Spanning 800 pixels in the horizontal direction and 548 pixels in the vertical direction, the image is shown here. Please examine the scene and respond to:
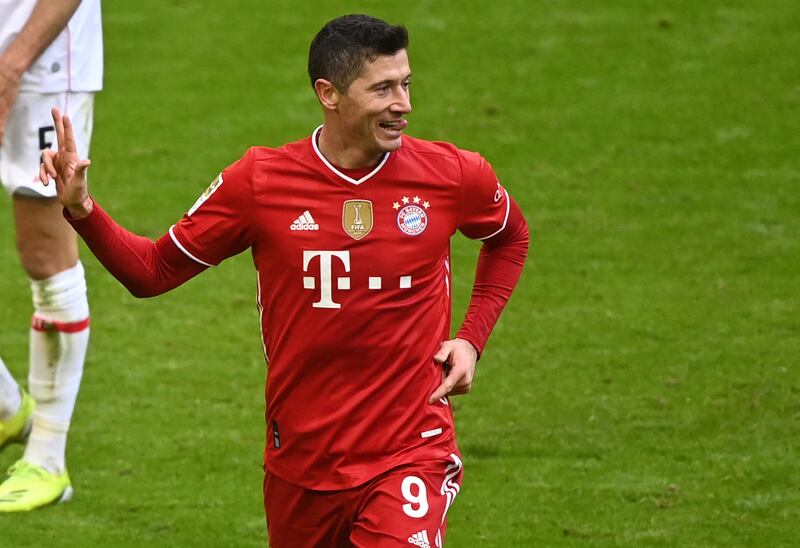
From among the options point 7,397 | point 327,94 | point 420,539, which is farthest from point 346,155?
point 7,397

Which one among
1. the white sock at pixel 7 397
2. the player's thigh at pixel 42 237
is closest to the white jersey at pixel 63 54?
the player's thigh at pixel 42 237

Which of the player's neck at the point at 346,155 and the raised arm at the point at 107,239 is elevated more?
the player's neck at the point at 346,155

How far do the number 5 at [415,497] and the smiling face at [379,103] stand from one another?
34.7 inches

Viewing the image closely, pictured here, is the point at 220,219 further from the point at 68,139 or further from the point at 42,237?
the point at 42,237

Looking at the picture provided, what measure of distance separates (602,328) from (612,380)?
69 centimetres

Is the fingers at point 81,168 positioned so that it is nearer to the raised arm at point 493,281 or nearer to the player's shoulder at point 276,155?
the player's shoulder at point 276,155

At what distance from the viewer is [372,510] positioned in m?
4.28

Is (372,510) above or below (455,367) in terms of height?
below

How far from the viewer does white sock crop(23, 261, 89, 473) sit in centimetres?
601

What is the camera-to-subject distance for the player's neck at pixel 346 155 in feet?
14.3

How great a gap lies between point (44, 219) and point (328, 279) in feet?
6.17

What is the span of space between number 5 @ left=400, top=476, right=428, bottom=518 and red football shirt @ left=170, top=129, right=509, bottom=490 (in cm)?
6

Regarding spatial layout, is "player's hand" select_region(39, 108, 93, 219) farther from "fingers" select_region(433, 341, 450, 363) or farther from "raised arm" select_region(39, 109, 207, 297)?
"fingers" select_region(433, 341, 450, 363)

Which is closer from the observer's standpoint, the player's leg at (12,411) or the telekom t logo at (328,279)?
the telekom t logo at (328,279)
